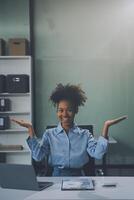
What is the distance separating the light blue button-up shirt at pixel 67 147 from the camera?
2.46 m

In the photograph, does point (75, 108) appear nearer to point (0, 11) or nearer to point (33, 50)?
point (33, 50)

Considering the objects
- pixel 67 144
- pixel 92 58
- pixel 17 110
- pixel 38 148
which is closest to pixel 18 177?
pixel 38 148

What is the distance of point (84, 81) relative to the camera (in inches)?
200

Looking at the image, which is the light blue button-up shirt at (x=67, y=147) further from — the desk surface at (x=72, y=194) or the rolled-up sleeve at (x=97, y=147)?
the desk surface at (x=72, y=194)

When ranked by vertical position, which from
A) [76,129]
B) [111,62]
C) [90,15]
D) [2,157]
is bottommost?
[2,157]

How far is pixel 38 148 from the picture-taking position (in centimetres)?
249

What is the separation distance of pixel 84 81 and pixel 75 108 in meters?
2.47

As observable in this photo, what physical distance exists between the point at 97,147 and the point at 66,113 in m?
0.34

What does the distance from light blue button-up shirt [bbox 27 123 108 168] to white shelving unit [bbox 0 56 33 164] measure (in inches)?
92.2

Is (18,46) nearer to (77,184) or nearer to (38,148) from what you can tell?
(38,148)

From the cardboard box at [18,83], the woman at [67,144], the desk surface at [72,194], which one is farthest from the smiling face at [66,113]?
the cardboard box at [18,83]

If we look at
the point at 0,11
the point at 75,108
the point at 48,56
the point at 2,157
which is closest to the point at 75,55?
the point at 48,56

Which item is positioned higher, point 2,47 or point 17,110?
point 2,47

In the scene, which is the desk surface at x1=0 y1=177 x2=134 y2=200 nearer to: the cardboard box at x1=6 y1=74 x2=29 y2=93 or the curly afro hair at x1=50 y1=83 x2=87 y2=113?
the curly afro hair at x1=50 y1=83 x2=87 y2=113
